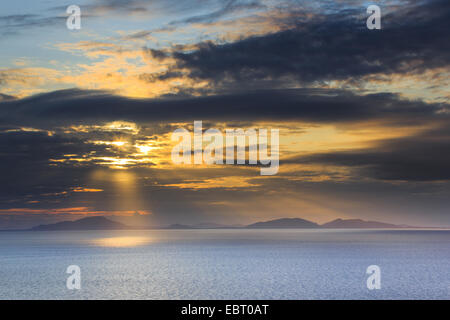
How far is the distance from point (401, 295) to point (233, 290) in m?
→ 19.8

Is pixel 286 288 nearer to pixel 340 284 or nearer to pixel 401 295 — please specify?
pixel 340 284

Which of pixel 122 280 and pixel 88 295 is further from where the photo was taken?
pixel 122 280

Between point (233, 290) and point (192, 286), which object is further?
point (192, 286)
